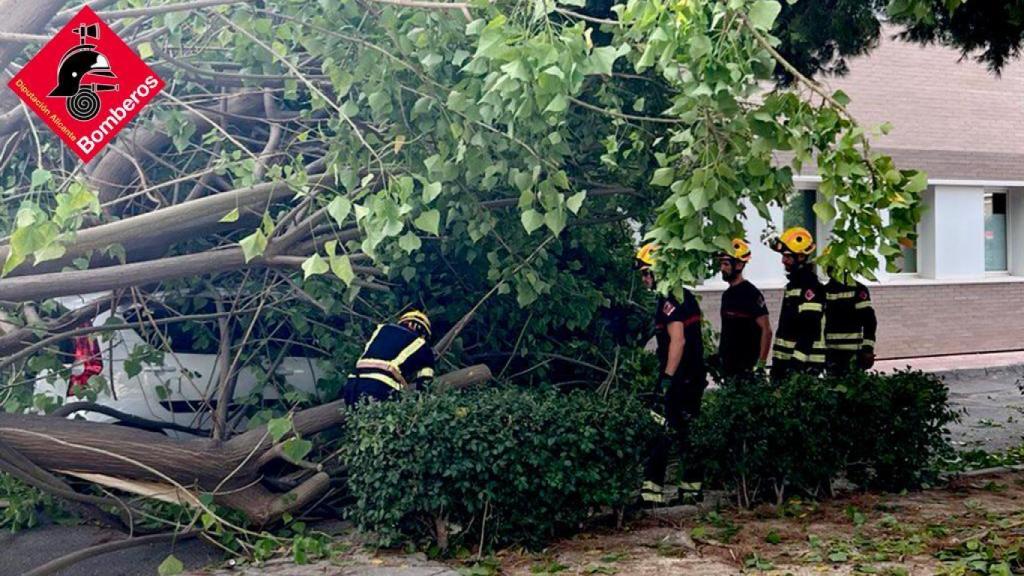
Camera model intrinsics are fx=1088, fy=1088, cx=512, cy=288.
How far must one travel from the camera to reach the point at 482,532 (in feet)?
19.9

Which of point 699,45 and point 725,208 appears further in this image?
point 725,208

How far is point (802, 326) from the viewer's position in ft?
28.5

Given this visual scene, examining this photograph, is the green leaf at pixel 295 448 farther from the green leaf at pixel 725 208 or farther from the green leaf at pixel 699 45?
the green leaf at pixel 699 45

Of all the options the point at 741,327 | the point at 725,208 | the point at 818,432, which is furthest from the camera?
the point at 741,327

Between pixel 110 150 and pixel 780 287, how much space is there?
431 inches

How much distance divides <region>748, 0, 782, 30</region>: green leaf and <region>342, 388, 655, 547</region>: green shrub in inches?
106

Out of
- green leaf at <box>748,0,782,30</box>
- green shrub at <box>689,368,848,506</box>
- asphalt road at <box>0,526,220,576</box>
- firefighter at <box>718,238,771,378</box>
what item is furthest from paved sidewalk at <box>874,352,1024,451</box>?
asphalt road at <box>0,526,220,576</box>

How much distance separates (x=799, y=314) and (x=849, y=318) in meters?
0.45

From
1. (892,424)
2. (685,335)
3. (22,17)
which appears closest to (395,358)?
(685,335)

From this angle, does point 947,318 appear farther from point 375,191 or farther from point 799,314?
point 375,191

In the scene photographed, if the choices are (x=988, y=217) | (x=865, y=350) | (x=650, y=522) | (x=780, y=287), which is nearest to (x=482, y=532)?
(x=650, y=522)

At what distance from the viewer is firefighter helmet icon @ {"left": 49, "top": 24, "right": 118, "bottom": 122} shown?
5383mm

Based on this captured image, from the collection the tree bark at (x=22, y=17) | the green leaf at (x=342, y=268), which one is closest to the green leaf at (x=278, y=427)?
the green leaf at (x=342, y=268)

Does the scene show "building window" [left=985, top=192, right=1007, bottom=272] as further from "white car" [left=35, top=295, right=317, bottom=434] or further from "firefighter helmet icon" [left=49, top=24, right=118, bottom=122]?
"firefighter helmet icon" [left=49, top=24, right=118, bottom=122]
